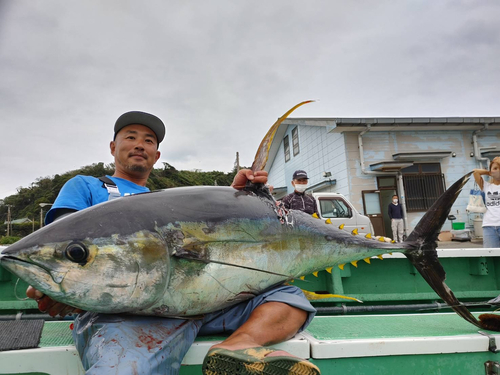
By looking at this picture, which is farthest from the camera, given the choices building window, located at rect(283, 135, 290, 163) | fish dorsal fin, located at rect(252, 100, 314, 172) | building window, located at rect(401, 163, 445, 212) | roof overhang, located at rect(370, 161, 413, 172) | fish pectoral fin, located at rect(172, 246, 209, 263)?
building window, located at rect(283, 135, 290, 163)

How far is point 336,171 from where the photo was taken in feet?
40.6

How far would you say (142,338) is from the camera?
1225 millimetres

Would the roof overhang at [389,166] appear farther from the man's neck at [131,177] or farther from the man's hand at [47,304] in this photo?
the man's hand at [47,304]

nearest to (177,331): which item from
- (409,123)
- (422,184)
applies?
(409,123)


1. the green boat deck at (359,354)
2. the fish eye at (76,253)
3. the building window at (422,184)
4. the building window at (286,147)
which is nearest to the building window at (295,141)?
the building window at (286,147)

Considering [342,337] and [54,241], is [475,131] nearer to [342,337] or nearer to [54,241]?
[342,337]

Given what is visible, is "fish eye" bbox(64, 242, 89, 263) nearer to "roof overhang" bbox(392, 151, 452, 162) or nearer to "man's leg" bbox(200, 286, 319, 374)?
"man's leg" bbox(200, 286, 319, 374)

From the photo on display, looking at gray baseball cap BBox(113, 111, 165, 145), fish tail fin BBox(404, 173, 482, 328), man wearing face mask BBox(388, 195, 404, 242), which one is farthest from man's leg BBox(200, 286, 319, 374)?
man wearing face mask BBox(388, 195, 404, 242)

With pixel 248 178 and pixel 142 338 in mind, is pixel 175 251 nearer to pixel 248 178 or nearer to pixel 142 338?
pixel 142 338

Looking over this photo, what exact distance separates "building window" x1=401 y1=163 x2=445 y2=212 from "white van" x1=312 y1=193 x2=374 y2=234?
11.8ft

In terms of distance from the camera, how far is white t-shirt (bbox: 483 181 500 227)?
408cm

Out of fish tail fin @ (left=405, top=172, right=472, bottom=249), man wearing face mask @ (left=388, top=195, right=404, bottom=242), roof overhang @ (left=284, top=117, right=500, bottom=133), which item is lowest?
man wearing face mask @ (left=388, top=195, right=404, bottom=242)

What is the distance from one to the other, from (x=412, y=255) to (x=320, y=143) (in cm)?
1187

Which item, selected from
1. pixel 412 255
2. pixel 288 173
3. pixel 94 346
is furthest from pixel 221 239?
pixel 288 173
